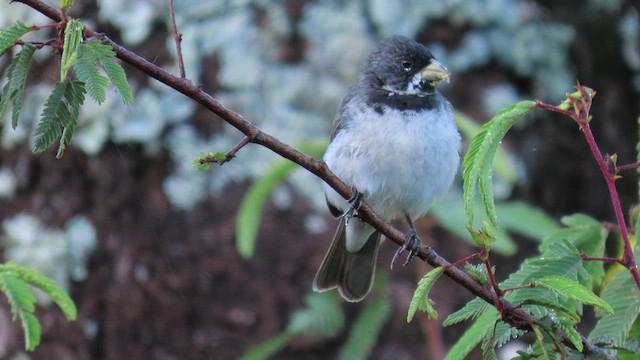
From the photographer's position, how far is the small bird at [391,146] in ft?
10.5

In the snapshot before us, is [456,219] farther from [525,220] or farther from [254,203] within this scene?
[254,203]

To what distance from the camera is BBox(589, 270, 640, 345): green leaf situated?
1.89m

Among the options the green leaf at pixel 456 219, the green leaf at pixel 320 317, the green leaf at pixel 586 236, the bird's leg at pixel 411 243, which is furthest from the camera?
the green leaf at pixel 320 317

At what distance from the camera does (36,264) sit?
415 cm

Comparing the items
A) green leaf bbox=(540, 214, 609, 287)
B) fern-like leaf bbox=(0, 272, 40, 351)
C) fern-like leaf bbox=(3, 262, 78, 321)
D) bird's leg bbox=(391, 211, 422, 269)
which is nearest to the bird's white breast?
bird's leg bbox=(391, 211, 422, 269)

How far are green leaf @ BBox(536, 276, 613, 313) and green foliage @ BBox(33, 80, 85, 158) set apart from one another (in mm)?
915

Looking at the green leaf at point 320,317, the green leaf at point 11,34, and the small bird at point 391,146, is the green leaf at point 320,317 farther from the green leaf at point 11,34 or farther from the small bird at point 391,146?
the green leaf at point 11,34

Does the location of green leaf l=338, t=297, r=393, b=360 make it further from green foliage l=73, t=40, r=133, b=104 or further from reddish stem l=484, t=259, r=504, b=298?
green foliage l=73, t=40, r=133, b=104

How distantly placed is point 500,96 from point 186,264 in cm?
167

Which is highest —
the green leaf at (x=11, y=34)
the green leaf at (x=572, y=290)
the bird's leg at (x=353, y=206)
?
the bird's leg at (x=353, y=206)

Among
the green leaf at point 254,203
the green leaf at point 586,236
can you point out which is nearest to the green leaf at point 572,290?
the green leaf at point 586,236

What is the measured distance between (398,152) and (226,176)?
130 cm

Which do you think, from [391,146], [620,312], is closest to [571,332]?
[620,312]

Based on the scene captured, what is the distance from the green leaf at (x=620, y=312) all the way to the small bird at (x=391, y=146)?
3.64 ft
